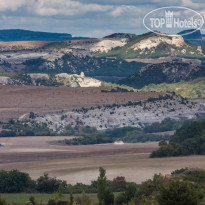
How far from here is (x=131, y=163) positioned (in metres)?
103

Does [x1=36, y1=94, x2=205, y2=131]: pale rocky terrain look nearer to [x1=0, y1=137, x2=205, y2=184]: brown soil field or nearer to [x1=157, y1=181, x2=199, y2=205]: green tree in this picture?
[x1=0, y1=137, x2=205, y2=184]: brown soil field

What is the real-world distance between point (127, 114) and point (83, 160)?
242 feet

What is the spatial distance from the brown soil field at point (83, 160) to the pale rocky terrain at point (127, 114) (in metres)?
29.3

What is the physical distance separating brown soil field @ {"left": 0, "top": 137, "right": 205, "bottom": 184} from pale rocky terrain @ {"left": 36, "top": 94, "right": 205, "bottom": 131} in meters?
29.3

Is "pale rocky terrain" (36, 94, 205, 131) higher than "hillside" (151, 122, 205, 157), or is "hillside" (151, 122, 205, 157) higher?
"pale rocky terrain" (36, 94, 205, 131)

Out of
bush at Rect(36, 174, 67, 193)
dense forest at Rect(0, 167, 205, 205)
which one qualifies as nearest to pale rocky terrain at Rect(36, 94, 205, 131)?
dense forest at Rect(0, 167, 205, 205)

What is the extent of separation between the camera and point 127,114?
18675 cm

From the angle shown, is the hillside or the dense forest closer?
the dense forest

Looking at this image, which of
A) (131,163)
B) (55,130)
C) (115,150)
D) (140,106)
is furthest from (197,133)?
(140,106)

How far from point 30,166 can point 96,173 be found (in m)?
15.4

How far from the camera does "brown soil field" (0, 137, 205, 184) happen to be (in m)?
93.2

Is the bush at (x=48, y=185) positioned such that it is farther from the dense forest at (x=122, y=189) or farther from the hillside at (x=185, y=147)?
the hillside at (x=185, y=147)

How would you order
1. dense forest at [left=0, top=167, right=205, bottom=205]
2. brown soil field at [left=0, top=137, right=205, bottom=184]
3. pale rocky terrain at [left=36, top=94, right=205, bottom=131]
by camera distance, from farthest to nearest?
pale rocky terrain at [left=36, top=94, right=205, bottom=131] < brown soil field at [left=0, top=137, right=205, bottom=184] < dense forest at [left=0, top=167, right=205, bottom=205]

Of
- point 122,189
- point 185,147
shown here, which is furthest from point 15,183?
point 185,147
